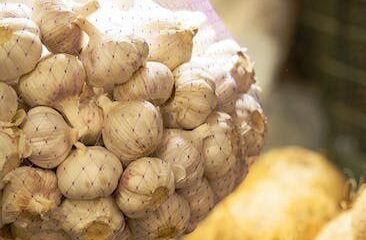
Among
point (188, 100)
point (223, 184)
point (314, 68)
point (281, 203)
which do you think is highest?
point (188, 100)

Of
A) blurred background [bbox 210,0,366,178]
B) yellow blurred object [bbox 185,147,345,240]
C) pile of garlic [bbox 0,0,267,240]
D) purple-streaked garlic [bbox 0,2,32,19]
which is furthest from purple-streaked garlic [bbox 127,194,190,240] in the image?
blurred background [bbox 210,0,366,178]

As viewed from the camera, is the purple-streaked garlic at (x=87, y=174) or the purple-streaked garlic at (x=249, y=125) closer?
the purple-streaked garlic at (x=87, y=174)

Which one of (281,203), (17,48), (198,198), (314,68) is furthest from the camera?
(314,68)

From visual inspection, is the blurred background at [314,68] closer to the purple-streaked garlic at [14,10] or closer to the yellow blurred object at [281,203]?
the yellow blurred object at [281,203]

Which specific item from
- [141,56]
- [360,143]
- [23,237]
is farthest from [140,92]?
[360,143]

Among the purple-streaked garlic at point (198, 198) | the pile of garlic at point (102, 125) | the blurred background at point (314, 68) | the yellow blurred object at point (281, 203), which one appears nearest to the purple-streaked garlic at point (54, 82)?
the pile of garlic at point (102, 125)

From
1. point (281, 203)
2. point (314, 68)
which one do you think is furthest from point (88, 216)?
point (314, 68)

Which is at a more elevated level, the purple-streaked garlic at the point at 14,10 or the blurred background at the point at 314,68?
the purple-streaked garlic at the point at 14,10

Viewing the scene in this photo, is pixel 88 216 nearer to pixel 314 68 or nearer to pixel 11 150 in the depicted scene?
pixel 11 150
